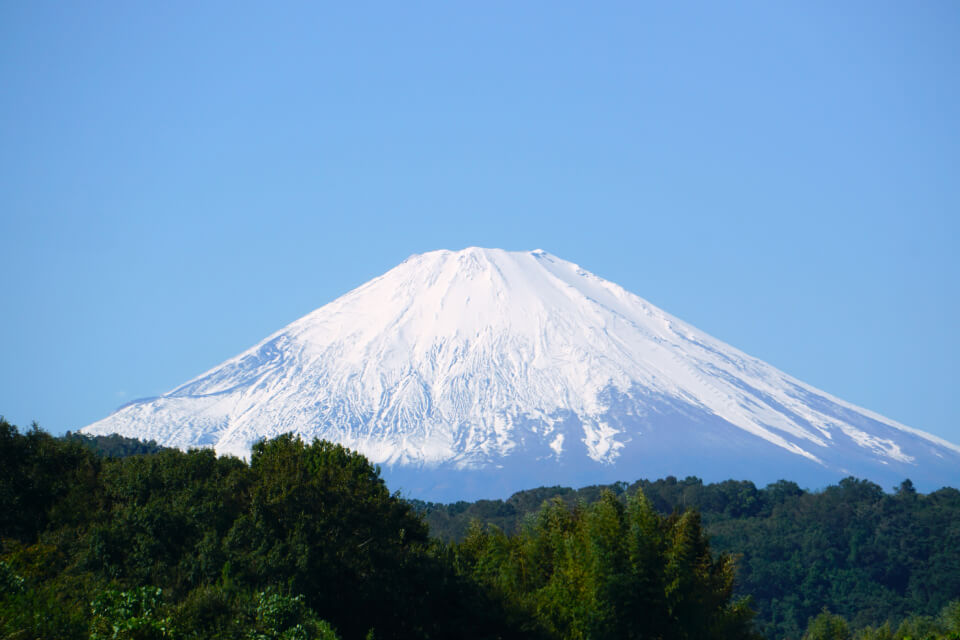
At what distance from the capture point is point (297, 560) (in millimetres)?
20844

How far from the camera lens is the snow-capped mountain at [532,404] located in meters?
156

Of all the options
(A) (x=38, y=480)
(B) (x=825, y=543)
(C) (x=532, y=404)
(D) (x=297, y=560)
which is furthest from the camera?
(C) (x=532, y=404)

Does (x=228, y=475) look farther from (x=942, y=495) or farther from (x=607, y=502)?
(x=942, y=495)

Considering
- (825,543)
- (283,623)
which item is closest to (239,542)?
(283,623)

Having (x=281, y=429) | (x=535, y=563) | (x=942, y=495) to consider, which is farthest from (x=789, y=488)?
(x=281, y=429)

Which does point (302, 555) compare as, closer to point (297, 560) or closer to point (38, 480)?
point (297, 560)

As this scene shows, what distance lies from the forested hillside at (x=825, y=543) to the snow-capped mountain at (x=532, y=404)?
232ft

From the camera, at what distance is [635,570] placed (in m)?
24.8

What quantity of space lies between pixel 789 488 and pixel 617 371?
265 ft

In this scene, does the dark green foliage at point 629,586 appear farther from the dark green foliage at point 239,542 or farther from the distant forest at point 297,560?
the dark green foliage at point 239,542

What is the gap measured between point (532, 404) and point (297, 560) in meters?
145

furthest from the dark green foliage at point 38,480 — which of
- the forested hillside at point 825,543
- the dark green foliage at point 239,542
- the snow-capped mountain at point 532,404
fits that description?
the snow-capped mountain at point 532,404

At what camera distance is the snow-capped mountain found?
156 metres

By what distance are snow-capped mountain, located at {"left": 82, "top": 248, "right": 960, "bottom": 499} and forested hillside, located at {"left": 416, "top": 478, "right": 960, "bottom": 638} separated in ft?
232
